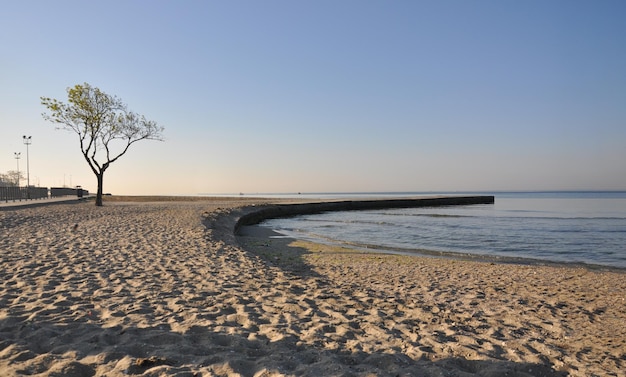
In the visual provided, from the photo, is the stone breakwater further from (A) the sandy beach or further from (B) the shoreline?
(A) the sandy beach

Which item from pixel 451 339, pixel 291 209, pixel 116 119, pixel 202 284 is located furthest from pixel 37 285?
pixel 291 209

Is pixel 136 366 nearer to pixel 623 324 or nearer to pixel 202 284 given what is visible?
pixel 202 284

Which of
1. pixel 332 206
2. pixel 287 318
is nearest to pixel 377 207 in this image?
pixel 332 206

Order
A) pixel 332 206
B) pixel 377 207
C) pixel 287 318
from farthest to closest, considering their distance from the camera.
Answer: pixel 377 207 → pixel 332 206 → pixel 287 318

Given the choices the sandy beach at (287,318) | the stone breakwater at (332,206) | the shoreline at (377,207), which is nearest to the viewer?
the sandy beach at (287,318)

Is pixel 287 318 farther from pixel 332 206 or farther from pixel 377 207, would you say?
pixel 377 207

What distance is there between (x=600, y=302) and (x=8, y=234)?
16418 millimetres

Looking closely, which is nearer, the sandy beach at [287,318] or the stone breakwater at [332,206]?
the sandy beach at [287,318]

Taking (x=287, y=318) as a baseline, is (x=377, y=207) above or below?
below

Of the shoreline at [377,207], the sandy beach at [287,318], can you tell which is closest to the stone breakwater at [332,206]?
the shoreline at [377,207]

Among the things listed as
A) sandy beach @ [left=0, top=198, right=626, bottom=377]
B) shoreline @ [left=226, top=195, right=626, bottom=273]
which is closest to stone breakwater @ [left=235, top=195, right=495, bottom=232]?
shoreline @ [left=226, top=195, right=626, bottom=273]

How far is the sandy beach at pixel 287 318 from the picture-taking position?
3.76 m

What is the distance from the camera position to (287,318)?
5172 mm

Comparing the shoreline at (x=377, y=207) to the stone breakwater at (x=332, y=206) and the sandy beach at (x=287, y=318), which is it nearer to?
the stone breakwater at (x=332, y=206)
